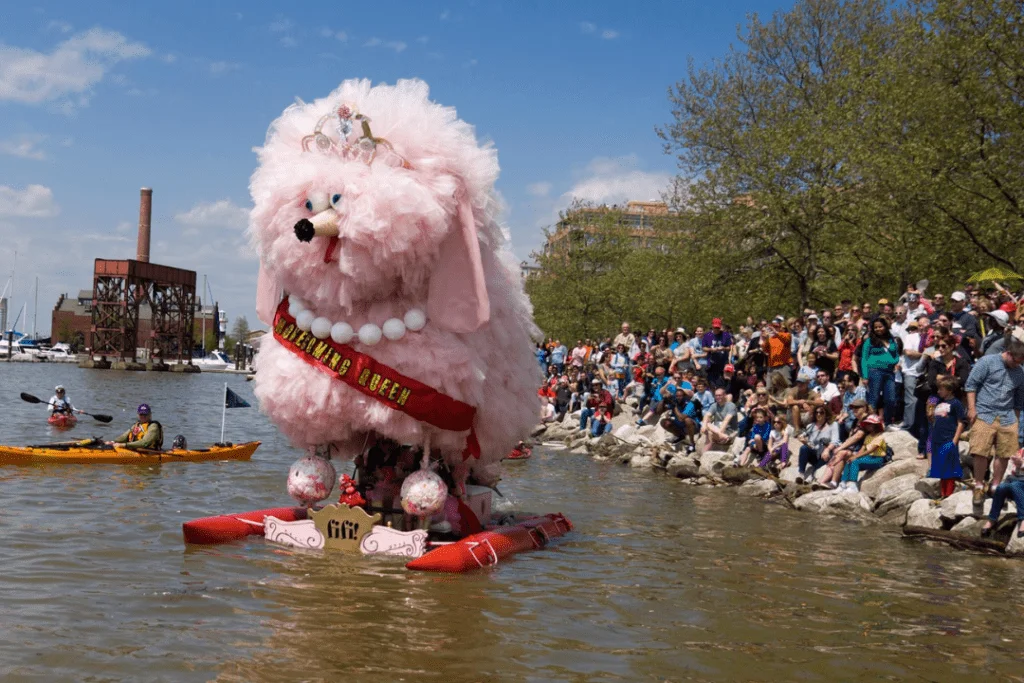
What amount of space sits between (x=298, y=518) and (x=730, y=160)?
2346cm

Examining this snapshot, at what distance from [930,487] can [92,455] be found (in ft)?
37.7

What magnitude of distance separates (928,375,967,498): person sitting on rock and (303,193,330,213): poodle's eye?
793 centimetres

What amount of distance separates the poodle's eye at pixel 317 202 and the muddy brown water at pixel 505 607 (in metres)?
2.63

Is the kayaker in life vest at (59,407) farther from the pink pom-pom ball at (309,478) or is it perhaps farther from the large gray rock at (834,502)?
the large gray rock at (834,502)

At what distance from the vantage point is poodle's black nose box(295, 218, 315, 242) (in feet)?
22.8

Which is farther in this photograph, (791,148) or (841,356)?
Answer: (791,148)

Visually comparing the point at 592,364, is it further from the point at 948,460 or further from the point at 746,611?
the point at 746,611

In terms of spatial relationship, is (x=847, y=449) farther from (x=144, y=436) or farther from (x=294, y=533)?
(x=144, y=436)

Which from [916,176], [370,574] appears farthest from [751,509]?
[916,176]

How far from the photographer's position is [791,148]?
25922 millimetres

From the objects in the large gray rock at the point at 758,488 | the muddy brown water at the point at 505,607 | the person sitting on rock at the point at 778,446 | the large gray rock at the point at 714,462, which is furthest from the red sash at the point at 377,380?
the large gray rock at the point at 714,462

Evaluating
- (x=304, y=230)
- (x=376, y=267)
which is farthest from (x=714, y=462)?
(x=304, y=230)

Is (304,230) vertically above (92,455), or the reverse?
(304,230)

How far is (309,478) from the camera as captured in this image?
26.2 feet
